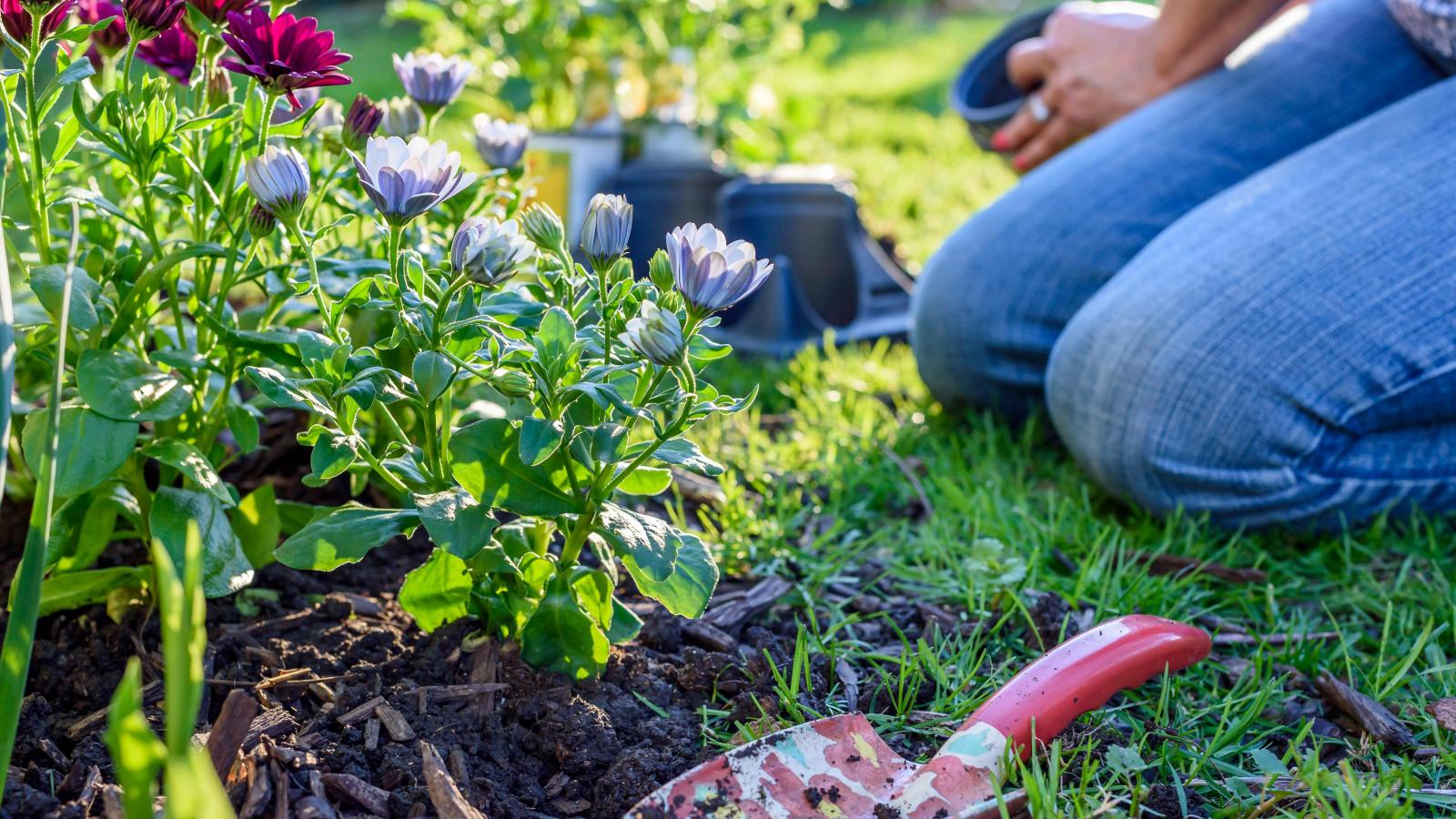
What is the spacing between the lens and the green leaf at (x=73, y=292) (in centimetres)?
95

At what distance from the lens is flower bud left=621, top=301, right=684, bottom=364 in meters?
0.82

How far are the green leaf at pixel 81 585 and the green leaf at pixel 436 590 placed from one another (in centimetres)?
26

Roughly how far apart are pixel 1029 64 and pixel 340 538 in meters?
1.60

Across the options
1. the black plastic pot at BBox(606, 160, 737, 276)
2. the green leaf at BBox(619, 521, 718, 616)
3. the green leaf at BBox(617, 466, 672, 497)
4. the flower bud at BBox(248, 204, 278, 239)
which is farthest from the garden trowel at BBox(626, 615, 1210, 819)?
the black plastic pot at BBox(606, 160, 737, 276)

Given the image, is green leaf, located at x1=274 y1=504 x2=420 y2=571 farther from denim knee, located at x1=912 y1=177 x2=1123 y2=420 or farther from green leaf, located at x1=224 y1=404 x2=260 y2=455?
denim knee, located at x1=912 y1=177 x2=1123 y2=420

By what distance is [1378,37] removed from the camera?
1877 mm

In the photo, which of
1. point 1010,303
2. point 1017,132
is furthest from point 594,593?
point 1017,132

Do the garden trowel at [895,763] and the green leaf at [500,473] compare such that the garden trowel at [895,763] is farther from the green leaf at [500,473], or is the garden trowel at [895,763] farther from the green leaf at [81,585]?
the green leaf at [81,585]

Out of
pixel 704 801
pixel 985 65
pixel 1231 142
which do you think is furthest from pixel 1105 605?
pixel 985 65

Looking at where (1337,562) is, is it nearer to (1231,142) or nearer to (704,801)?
(1231,142)

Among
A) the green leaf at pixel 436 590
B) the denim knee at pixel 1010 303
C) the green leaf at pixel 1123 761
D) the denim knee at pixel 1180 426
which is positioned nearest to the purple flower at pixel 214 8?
the green leaf at pixel 436 590

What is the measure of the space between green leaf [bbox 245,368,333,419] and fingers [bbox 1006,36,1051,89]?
5.06ft

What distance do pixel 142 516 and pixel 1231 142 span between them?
159cm

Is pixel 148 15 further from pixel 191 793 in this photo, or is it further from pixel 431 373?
pixel 191 793
